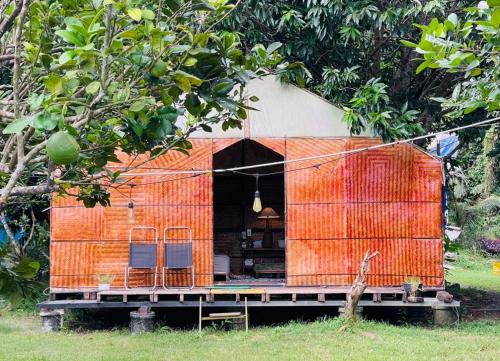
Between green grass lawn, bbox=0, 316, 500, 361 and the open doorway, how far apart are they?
3547 mm

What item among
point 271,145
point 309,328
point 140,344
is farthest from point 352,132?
point 140,344

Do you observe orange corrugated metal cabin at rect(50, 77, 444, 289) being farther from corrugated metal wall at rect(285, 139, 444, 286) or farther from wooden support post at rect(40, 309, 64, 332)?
wooden support post at rect(40, 309, 64, 332)

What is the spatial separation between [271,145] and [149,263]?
87.5 inches

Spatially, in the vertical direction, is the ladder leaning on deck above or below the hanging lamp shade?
below

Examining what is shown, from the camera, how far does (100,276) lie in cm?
848

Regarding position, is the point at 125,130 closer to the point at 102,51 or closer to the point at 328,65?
the point at 102,51

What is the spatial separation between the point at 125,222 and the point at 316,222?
2.52 m

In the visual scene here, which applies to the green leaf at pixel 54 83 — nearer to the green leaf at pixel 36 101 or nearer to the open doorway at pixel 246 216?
the green leaf at pixel 36 101

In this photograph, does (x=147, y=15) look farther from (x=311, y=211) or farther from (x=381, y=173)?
(x=381, y=173)

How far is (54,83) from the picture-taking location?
7.17ft

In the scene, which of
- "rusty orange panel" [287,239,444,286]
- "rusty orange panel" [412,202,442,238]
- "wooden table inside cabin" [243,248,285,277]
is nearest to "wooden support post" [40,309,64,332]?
"rusty orange panel" [287,239,444,286]

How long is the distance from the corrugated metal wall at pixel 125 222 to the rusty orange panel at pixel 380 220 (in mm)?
1912

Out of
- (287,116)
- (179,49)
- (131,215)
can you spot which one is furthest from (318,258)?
(179,49)

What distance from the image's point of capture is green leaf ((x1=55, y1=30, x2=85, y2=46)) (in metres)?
2.10
